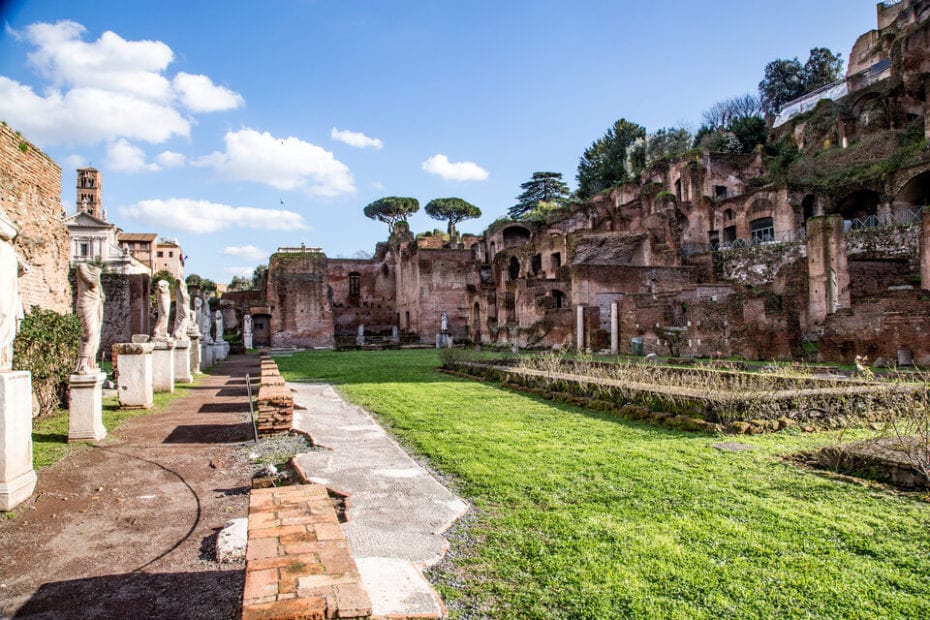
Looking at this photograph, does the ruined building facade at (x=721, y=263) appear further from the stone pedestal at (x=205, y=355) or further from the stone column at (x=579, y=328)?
the stone pedestal at (x=205, y=355)

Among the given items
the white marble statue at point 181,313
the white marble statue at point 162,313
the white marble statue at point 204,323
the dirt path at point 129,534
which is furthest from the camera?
the white marble statue at point 204,323

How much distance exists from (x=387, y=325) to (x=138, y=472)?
39.7 meters

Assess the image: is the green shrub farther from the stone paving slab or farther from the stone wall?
the stone paving slab

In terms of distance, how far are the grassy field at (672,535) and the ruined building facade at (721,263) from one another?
41.3 feet

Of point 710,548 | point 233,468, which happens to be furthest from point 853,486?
point 233,468

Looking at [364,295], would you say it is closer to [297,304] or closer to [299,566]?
[297,304]

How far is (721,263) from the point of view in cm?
3241

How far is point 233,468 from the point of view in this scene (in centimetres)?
579

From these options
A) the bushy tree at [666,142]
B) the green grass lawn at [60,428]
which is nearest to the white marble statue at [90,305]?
the green grass lawn at [60,428]

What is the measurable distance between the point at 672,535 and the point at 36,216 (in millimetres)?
11853

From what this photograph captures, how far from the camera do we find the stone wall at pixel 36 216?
9.91m

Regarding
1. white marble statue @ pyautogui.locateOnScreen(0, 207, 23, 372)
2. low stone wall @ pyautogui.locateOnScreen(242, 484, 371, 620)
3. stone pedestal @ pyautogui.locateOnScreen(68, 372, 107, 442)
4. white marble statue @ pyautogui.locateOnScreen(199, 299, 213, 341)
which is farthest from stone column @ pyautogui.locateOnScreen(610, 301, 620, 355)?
low stone wall @ pyautogui.locateOnScreen(242, 484, 371, 620)

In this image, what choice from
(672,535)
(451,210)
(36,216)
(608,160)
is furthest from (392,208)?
(672,535)

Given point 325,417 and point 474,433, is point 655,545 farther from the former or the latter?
point 325,417
